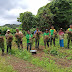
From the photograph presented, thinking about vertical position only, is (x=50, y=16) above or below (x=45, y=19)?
above

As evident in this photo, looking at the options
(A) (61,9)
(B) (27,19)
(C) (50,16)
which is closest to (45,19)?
(C) (50,16)

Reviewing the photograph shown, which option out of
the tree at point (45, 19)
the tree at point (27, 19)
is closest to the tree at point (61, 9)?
the tree at point (45, 19)

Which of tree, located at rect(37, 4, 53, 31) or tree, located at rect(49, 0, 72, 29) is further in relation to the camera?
tree, located at rect(49, 0, 72, 29)

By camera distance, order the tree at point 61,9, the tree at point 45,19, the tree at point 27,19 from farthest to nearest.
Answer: the tree at point 61,9 < the tree at point 27,19 < the tree at point 45,19

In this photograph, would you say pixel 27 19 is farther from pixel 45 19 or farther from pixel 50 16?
pixel 50 16

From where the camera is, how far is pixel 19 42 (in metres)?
7.96

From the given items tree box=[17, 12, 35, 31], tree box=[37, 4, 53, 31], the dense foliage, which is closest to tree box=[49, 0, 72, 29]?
the dense foliage

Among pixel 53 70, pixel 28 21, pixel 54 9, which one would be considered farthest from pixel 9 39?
pixel 54 9

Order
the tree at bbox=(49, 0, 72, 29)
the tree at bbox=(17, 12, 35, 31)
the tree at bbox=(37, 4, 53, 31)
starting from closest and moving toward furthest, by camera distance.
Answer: the tree at bbox=(37, 4, 53, 31), the tree at bbox=(17, 12, 35, 31), the tree at bbox=(49, 0, 72, 29)

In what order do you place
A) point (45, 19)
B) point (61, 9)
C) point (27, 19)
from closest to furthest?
1. point (45, 19)
2. point (27, 19)
3. point (61, 9)

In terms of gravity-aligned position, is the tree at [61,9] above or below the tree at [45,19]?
above

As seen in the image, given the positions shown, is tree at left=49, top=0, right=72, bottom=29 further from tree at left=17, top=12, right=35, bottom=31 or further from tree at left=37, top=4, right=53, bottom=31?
tree at left=17, top=12, right=35, bottom=31

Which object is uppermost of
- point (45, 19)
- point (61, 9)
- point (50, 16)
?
point (61, 9)

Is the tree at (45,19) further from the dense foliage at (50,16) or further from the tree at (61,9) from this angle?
the tree at (61,9)
